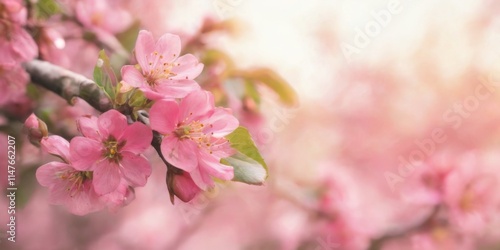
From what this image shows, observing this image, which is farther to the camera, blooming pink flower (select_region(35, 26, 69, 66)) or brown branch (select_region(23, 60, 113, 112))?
blooming pink flower (select_region(35, 26, 69, 66))

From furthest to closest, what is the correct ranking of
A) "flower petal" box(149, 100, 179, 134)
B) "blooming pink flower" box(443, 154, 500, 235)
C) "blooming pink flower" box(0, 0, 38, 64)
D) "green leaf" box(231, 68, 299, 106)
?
"blooming pink flower" box(443, 154, 500, 235), "green leaf" box(231, 68, 299, 106), "blooming pink flower" box(0, 0, 38, 64), "flower petal" box(149, 100, 179, 134)

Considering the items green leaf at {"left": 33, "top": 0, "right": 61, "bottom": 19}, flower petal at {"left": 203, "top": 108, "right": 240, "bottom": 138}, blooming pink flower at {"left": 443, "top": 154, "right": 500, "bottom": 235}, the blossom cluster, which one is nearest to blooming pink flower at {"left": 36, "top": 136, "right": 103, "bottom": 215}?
the blossom cluster

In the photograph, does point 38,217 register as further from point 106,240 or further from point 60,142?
point 60,142

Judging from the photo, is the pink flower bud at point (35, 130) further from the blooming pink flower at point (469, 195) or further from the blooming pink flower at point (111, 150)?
the blooming pink flower at point (469, 195)

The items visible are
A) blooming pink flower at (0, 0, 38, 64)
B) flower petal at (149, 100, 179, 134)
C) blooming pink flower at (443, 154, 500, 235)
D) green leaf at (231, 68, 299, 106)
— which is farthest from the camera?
blooming pink flower at (443, 154, 500, 235)

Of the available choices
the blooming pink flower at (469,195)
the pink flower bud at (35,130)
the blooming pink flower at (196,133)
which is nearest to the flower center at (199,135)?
the blooming pink flower at (196,133)

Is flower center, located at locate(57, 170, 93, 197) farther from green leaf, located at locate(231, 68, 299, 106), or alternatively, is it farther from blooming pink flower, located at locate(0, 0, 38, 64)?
green leaf, located at locate(231, 68, 299, 106)
